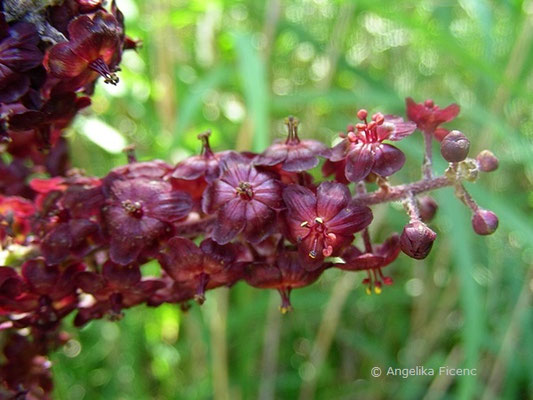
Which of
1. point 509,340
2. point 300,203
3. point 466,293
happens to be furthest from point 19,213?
point 509,340

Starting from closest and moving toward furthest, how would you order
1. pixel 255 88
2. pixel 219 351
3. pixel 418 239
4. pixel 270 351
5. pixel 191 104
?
1. pixel 418 239
2. pixel 255 88
3. pixel 191 104
4. pixel 219 351
5. pixel 270 351

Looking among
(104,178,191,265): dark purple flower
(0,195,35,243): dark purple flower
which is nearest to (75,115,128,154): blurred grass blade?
(0,195,35,243): dark purple flower

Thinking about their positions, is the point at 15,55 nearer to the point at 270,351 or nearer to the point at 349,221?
the point at 349,221

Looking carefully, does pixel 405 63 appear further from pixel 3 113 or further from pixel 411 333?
pixel 3 113

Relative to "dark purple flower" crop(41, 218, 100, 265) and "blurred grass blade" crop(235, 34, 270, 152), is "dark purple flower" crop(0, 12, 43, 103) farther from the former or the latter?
"blurred grass blade" crop(235, 34, 270, 152)

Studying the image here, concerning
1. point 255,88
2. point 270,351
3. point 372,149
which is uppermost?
point 255,88

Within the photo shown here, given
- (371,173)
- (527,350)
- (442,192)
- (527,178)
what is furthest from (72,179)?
(527,178)
